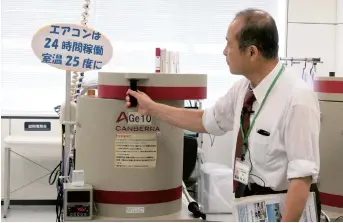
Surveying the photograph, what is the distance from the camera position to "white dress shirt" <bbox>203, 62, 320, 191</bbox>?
5.13 feet

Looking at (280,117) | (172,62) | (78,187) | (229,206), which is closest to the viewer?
(280,117)

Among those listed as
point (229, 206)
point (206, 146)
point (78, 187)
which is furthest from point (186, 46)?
point (78, 187)

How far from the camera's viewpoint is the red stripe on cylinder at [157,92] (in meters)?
1.94

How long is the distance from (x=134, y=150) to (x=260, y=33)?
27.0 inches

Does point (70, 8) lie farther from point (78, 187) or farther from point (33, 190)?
point (78, 187)

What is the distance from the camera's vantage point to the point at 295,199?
1.55 m

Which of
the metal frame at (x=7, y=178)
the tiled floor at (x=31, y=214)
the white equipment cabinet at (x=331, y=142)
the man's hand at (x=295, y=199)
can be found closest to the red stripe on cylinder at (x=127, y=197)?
the man's hand at (x=295, y=199)

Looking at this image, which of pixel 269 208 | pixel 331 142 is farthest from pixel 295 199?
pixel 331 142

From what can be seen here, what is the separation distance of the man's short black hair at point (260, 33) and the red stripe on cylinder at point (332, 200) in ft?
4.52

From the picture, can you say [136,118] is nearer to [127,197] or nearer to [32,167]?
[127,197]

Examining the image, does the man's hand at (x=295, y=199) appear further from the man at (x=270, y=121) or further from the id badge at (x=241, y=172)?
the id badge at (x=241, y=172)

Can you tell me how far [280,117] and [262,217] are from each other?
0.35 m

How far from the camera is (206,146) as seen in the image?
4.92 m

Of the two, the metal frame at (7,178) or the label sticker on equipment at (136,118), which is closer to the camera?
the label sticker on equipment at (136,118)
